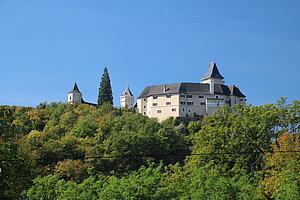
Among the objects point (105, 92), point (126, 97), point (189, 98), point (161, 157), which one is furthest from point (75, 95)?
point (161, 157)

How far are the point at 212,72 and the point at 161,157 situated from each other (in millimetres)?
30087

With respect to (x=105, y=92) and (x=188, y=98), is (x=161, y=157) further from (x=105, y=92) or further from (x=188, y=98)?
(x=105, y=92)

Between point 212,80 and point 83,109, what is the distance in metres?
24.9

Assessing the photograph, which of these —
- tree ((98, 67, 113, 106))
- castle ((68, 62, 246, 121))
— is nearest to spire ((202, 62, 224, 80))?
castle ((68, 62, 246, 121))

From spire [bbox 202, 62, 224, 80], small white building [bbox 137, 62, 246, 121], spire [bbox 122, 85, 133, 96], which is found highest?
spire [bbox 202, 62, 224, 80]

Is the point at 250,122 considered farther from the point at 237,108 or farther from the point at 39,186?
the point at 39,186

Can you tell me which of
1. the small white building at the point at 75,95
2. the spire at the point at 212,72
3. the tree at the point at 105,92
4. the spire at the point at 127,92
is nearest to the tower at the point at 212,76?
the spire at the point at 212,72

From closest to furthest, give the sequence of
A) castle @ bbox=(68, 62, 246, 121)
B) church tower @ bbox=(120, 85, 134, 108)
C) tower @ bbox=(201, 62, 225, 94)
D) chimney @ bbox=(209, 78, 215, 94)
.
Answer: castle @ bbox=(68, 62, 246, 121) → chimney @ bbox=(209, 78, 215, 94) → tower @ bbox=(201, 62, 225, 94) → church tower @ bbox=(120, 85, 134, 108)

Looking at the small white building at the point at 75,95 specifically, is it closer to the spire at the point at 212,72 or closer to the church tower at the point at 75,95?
the church tower at the point at 75,95

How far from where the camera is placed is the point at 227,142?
3622cm

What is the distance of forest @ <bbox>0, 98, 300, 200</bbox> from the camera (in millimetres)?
24984

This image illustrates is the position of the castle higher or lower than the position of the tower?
lower

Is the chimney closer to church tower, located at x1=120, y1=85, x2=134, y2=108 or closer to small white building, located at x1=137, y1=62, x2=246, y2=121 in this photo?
small white building, located at x1=137, y1=62, x2=246, y2=121

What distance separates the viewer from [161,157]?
2379 inches
